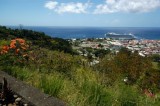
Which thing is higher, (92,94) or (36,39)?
(92,94)

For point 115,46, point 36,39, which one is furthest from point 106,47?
point 36,39

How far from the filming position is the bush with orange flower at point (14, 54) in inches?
210

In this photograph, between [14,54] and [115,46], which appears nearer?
[14,54]

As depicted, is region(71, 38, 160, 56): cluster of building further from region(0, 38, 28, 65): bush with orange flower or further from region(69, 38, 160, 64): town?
region(0, 38, 28, 65): bush with orange flower

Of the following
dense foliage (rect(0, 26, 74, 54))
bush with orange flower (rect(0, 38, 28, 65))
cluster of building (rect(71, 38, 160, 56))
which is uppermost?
bush with orange flower (rect(0, 38, 28, 65))

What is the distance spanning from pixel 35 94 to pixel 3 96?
1.10ft

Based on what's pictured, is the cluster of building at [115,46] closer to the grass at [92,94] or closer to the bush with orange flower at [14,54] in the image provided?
the bush with orange flower at [14,54]

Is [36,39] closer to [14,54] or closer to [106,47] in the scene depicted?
[106,47]

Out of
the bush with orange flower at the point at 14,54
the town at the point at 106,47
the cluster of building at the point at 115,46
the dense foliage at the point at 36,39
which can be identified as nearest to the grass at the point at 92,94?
the bush with orange flower at the point at 14,54

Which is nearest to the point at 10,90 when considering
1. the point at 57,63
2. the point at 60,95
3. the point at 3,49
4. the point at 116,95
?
the point at 60,95

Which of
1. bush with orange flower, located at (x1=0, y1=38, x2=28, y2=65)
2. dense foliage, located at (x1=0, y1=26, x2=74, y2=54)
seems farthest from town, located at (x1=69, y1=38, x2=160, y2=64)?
bush with orange flower, located at (x1=0, y1=38, x2=28, y2=65)

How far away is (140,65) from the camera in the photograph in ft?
58.6

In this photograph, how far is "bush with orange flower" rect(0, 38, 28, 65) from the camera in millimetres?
5344

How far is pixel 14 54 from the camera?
19.6ft
